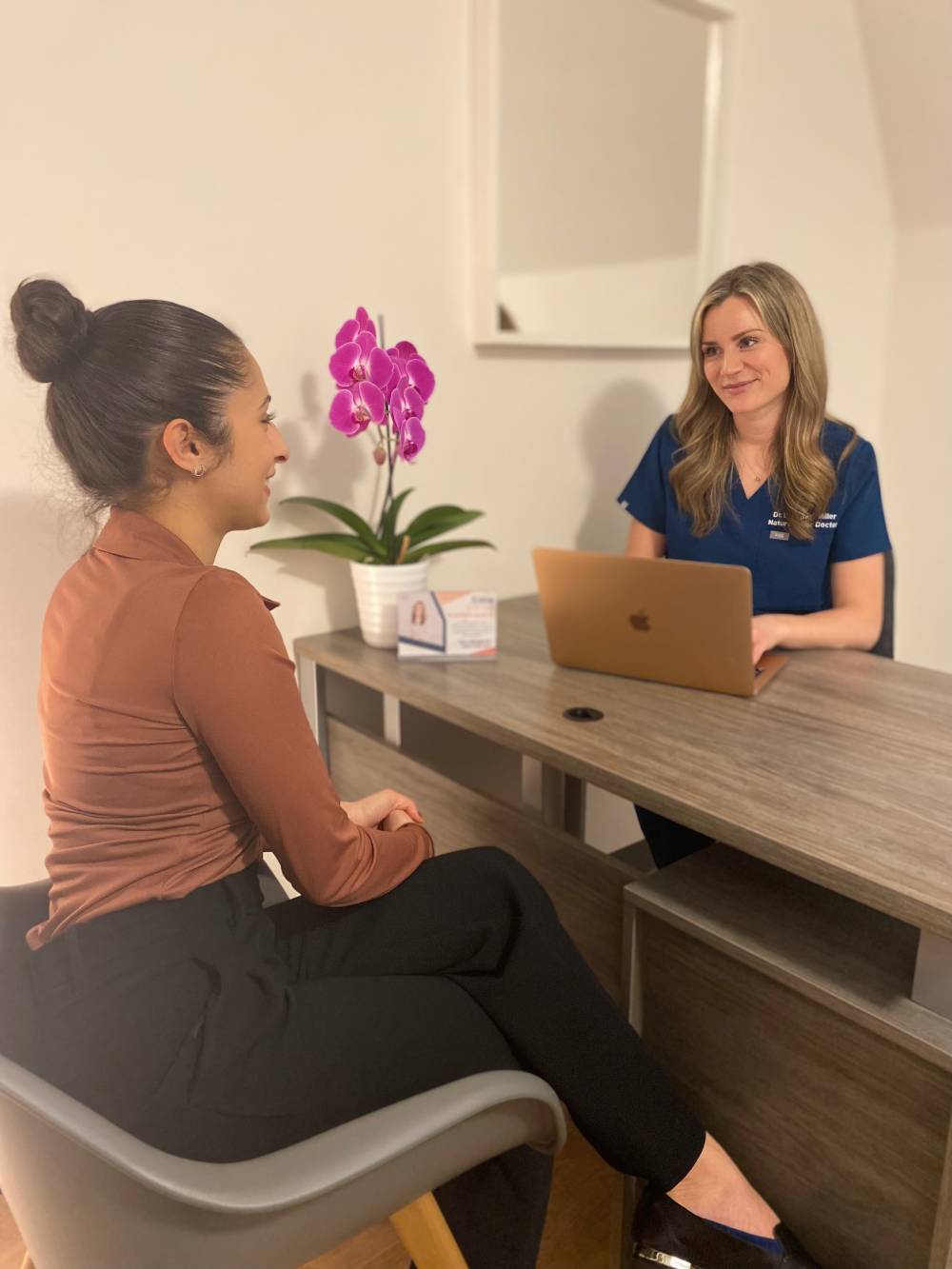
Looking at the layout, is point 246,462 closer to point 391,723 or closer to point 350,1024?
point 350,1024

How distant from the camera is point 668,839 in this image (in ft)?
5.47

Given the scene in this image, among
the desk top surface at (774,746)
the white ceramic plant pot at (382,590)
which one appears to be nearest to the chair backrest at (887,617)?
the desk top surface at (774,746)

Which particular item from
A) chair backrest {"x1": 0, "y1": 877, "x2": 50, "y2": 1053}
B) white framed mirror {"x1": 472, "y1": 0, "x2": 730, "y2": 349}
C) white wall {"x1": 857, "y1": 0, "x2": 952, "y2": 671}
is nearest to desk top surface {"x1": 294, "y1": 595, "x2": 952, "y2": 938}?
chair backrest {"x1": 0, "y1": 877, "x2": 50, "y2": 1053}

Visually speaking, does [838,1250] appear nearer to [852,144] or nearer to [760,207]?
[760,207]

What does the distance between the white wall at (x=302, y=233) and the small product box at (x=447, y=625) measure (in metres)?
0.27

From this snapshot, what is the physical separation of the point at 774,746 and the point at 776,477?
24.1 inches

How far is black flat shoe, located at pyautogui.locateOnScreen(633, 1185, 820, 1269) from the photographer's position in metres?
0.99

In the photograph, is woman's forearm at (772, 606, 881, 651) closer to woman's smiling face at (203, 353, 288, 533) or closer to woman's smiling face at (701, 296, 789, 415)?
woman's smiling face at (701, 296, 789, 415)

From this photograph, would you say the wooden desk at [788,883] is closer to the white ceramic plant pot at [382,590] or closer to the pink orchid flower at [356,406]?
the white ceramic plant pot at [382,590]

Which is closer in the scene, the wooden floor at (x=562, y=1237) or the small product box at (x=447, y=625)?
the wooden floor at (x=562, y=1237)

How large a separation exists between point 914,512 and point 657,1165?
2221 mm

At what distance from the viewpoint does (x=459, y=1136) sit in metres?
0.78

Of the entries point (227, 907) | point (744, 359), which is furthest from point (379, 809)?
point (744, 359)

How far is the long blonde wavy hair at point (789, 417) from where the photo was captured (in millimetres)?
1572
